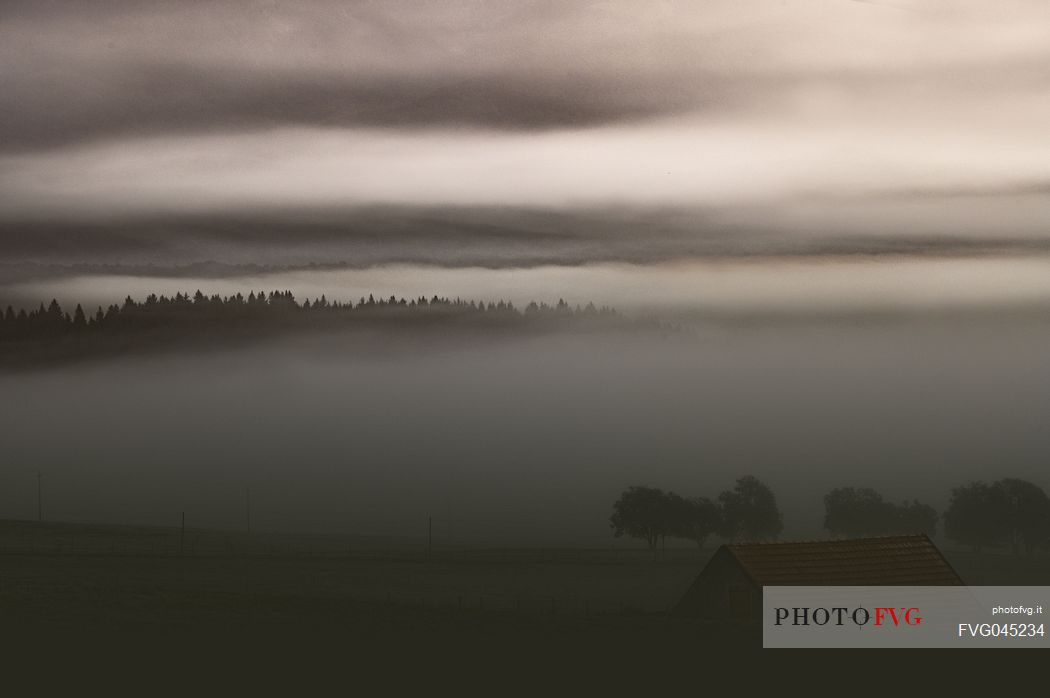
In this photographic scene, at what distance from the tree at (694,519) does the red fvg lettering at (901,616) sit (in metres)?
130

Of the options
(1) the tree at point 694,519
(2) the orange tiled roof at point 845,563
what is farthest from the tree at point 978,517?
(2) the orange tiled roof at point 845,563

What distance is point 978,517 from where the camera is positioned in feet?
610

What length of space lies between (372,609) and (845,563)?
24.1m

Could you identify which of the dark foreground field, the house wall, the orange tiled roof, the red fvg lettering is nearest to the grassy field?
the dark foreground field

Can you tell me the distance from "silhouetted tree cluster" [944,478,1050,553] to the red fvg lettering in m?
133

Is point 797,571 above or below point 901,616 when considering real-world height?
above

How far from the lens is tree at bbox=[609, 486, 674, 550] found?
18962 centimetres

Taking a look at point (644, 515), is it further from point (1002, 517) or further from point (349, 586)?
point (349, 586)

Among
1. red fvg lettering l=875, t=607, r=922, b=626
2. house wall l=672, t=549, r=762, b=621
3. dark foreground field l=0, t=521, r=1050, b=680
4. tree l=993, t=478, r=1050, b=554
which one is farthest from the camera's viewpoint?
tree l=993, t=478, r=1050, b=554

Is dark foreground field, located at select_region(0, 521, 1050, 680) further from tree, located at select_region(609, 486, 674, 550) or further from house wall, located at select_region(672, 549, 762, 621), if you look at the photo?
tree, located at select_region(609, 486, 674, 550)

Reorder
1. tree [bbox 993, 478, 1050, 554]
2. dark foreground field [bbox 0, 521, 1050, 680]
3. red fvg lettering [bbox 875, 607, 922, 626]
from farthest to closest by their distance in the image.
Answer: tree [bbox 993, 478, 1050, 554], red fvg lettering [bbox 875, 607, 922, 626], dark foreground field [bbox 0, 521, 1050, 680]

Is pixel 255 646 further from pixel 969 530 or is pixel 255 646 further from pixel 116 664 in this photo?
pixel 969 530

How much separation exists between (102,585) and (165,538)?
9551 centimetres

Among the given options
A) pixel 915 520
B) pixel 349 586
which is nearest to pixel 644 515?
pixel 915 520
